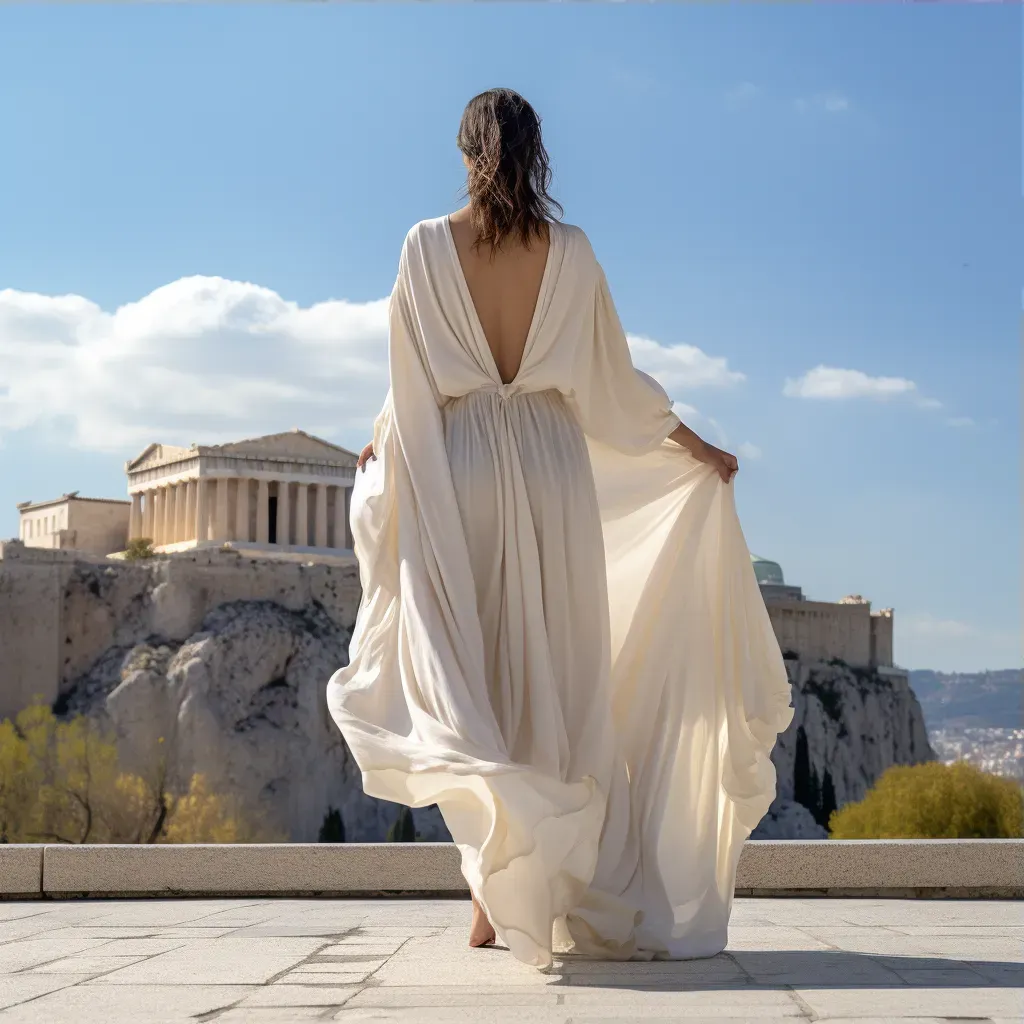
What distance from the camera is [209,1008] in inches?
120

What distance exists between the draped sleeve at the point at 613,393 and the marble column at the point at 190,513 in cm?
6073

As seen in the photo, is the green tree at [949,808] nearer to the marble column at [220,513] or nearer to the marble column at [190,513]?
the marble column at [220,513]

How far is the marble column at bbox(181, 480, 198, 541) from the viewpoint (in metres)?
64.2

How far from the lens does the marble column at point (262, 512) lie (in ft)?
213

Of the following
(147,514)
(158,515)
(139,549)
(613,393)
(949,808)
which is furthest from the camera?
(147,514)

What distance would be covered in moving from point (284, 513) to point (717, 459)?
61367 mm

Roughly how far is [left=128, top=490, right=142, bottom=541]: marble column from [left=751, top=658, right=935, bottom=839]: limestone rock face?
2952 cm

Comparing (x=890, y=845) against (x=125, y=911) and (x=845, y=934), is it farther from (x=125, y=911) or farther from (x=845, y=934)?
(x=125, y=911)

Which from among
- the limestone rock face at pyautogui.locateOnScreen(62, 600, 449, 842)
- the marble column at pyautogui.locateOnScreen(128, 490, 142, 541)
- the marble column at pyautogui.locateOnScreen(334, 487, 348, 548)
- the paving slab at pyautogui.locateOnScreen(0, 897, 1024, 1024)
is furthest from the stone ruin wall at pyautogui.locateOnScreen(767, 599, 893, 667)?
the paving slab at pyautogui.locateOnScreen(0, 897, 1024, 1024)

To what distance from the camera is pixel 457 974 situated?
3.62 metres

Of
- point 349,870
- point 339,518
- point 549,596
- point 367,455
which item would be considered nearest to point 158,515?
point 339,518

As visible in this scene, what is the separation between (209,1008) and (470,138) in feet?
8.33

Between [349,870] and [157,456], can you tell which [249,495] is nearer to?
[157,456]

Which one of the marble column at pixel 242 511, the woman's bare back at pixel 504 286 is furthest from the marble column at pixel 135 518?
the woman's bare back at pixel 504 286
